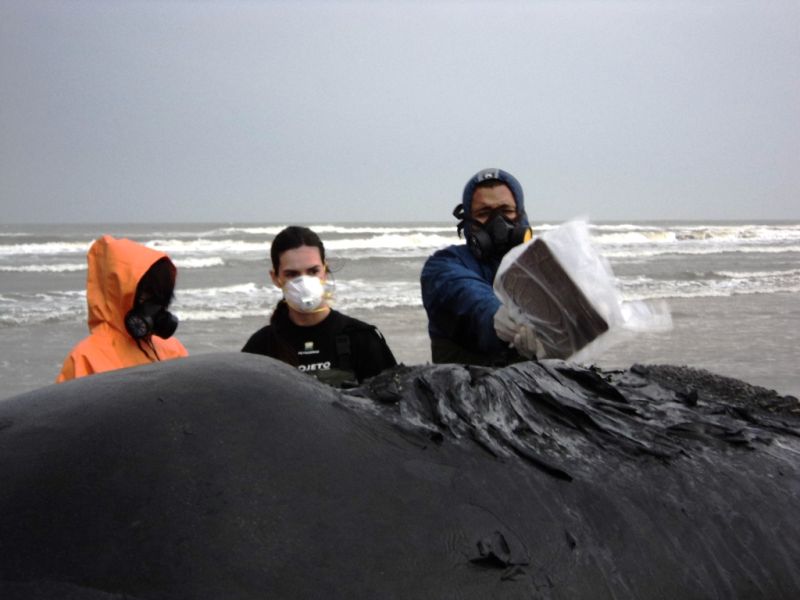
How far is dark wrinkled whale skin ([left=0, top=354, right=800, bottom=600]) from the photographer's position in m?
0.91

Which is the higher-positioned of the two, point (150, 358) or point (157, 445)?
point (157, 445)

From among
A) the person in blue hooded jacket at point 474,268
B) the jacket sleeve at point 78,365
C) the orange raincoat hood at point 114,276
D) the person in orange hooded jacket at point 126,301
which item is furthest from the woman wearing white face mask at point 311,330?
the jacket sleeve at point 78,365

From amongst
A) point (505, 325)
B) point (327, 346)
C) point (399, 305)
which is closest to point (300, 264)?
point (327, 346)

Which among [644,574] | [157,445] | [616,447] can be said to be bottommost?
[644,574]

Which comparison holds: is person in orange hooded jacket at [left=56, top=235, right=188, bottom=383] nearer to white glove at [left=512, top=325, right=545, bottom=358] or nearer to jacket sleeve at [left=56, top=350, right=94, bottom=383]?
jacket sleeve at [left=56, top=350, right=94, bottom=383]

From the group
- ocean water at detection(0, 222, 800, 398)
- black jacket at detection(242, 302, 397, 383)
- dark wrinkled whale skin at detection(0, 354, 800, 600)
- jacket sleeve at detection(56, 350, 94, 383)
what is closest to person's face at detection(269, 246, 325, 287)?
black jacket at detection(242, 302, 397, 383)

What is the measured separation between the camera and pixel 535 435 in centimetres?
126

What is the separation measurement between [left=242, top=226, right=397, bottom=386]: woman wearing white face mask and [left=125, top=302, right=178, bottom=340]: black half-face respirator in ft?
1.41

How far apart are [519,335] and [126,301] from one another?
7.31 ft

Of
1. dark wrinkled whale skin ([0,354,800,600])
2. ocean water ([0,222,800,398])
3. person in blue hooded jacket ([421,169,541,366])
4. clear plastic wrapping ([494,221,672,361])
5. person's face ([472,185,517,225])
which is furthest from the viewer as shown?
ocean water ([0,222,800,398])

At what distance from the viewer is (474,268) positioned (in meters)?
3.56

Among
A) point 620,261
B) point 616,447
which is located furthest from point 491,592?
point 620,261

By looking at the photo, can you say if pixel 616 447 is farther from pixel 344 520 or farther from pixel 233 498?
pixel 233 498

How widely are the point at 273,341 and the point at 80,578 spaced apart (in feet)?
9.94
